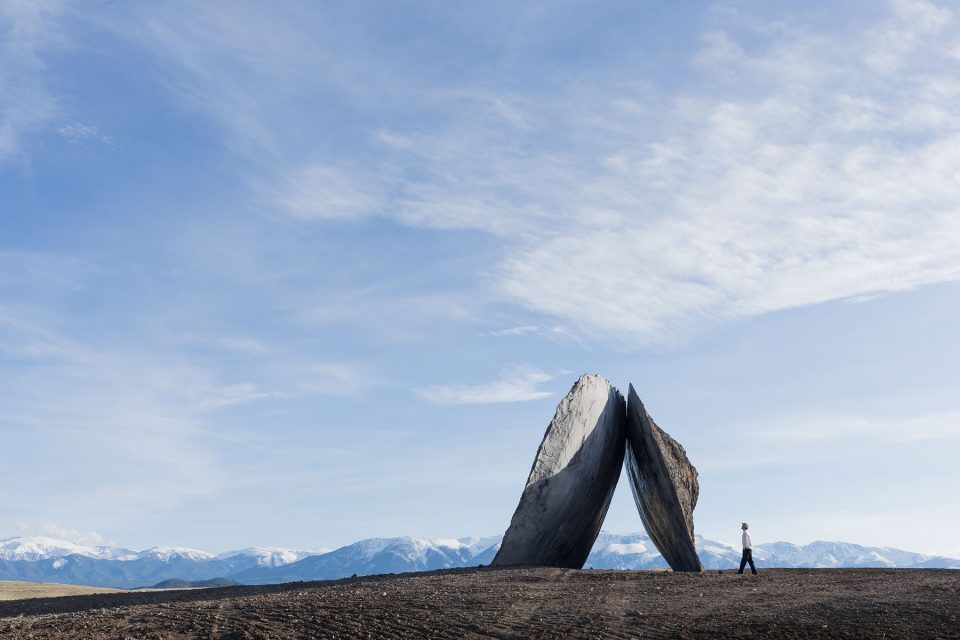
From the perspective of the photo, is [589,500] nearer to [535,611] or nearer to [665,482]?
[665,482]

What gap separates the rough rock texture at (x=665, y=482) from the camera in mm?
22922

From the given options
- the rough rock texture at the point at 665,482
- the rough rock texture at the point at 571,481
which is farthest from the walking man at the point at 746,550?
the rough rock texture at the point at 571,481

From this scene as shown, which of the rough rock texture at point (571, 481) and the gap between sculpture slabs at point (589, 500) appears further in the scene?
the rough rock texture at point (571, 481)

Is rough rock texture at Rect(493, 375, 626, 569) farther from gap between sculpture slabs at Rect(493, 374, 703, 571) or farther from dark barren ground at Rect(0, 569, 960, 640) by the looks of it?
dark barren ground at Rect(0, 569, 960, 640)

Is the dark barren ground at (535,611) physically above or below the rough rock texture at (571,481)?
below

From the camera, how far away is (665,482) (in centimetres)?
2333

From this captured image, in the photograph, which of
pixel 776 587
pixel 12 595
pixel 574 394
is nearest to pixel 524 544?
pixel 574 394

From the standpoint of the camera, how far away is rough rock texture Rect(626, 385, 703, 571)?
22.9 meters

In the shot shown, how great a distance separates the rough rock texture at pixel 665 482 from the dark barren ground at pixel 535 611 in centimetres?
306

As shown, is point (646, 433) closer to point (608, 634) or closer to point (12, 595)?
point (608, 634)

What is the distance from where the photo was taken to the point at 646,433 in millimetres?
24125

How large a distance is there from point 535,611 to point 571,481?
8410 millimetres

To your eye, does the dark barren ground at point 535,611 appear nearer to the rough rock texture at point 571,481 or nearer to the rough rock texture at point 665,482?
the rough rock texture at point 665,482

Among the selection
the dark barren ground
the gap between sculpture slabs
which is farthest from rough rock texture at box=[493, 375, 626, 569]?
the dark barren ground
